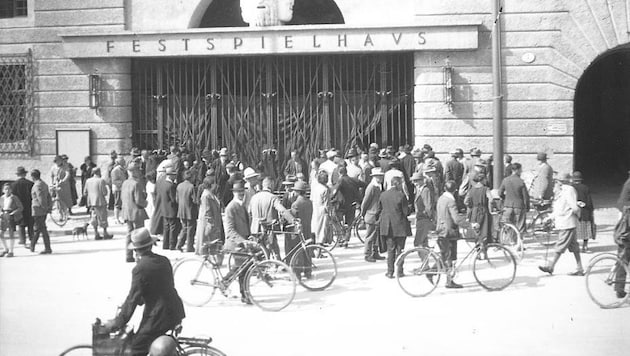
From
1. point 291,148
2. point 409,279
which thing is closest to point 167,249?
point 409,279

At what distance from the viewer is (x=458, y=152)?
19.8 meters

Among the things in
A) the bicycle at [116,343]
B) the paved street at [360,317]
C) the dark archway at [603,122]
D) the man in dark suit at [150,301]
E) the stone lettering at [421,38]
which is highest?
the stone lettering at [421,38]

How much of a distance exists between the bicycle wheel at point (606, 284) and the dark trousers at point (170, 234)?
343 inches

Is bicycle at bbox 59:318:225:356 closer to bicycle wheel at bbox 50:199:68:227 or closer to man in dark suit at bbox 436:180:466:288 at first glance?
man in dark suit at bbox 436:180:466:288

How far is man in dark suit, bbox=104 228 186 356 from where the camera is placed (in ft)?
24.1

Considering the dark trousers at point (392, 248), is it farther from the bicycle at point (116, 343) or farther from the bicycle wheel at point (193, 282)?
the bicycle at point (116, 343)

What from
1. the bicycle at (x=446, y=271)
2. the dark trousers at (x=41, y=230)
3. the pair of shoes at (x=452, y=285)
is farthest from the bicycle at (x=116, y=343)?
the dark trousers at (x=41, y=230)

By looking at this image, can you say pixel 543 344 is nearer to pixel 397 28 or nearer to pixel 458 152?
pixel 458 152

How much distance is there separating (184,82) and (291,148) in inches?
156

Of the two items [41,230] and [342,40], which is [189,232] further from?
[342,40]

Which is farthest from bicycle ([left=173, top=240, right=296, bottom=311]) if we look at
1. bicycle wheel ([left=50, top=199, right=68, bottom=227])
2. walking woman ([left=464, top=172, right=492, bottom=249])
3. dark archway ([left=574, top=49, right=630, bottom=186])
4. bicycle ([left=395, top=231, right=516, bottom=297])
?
dark archway ([left=574, top=49, right=630, bottom=186])

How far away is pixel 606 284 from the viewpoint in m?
11.6

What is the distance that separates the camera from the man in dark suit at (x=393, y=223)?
543 inches

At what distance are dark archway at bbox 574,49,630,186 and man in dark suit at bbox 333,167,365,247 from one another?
16.8 meters
